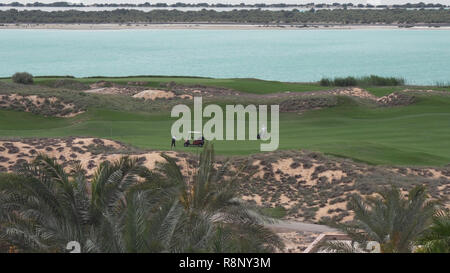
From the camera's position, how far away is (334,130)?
35656mm

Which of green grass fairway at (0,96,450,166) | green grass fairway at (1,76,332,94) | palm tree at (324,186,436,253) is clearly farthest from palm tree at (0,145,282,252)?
green grass fairway at (1,76,332,94)

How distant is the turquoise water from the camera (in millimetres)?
105688

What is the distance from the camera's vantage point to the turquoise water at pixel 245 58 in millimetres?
105688

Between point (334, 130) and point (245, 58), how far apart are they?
9165 centimetres

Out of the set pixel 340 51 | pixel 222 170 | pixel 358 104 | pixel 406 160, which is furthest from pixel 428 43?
pixel 222 170

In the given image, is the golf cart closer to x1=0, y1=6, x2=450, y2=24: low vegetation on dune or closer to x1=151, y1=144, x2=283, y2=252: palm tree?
x1=151, y1=144, x2=283, y2=252: palm tree

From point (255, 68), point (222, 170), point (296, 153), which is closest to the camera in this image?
point (222, 170)

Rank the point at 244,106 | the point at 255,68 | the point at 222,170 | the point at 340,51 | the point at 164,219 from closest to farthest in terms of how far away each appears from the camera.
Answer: the point at 164,219
the point at 222,170
the point at 244,106
the point at 255,68
the point at 340,51

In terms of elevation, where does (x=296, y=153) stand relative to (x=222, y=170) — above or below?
below

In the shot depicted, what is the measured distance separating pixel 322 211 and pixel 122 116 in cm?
1906

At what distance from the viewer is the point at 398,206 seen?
15586mm

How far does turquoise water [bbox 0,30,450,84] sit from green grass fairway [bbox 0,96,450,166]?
50768 millimetres

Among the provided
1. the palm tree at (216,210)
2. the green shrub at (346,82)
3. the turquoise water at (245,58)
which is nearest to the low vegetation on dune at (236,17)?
the turquoise water at (245,58)

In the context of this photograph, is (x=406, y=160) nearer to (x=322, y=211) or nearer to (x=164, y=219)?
(x=322, y=211)
